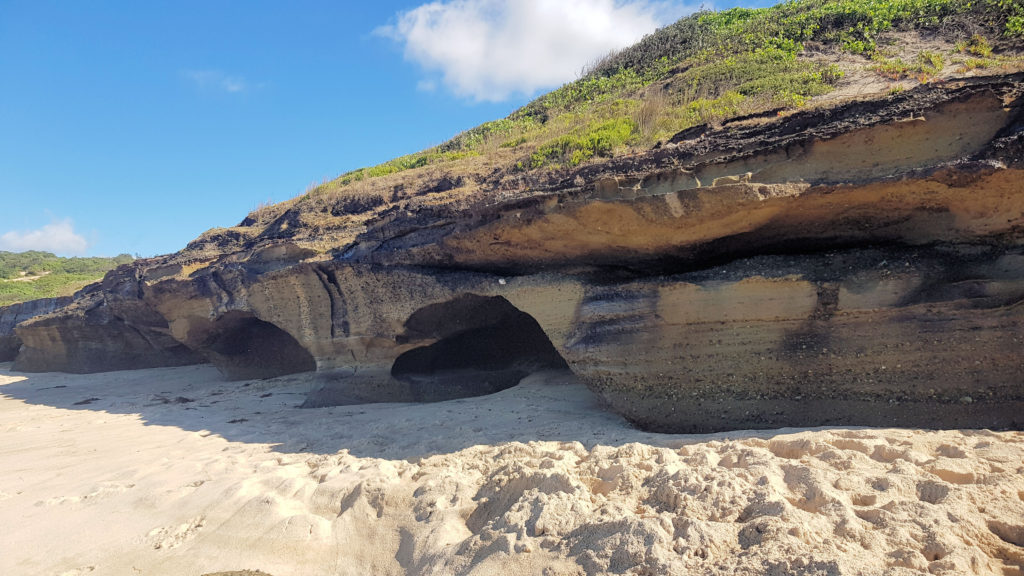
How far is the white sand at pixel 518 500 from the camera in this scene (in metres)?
2.35

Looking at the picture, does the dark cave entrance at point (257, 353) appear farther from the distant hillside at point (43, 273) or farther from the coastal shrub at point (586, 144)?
the distant hillside at point (43, 273)

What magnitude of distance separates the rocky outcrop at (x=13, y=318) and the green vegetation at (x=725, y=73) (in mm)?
8275

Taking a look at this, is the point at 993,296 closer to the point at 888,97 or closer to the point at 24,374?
the point at 888,97

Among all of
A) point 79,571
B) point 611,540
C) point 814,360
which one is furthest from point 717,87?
point 79,571

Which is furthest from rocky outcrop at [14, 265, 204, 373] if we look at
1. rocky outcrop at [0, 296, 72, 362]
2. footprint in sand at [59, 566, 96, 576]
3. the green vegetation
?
footprint in sand at [59, 566, 96, 576]

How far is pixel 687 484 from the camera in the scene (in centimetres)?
292

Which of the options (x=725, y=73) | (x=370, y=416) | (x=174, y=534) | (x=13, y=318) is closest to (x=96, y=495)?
(x=174, y=534)

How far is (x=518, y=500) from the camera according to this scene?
3223mm

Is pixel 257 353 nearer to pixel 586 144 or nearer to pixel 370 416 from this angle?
pixel 370 416

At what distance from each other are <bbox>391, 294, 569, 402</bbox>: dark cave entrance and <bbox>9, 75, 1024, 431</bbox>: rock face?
12 cm

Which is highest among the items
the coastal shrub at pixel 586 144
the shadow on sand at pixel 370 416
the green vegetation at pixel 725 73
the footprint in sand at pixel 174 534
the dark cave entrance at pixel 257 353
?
the green vegetation at pixel 725 73

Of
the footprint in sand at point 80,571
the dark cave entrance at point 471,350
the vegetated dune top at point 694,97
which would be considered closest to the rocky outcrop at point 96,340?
the vegetated dune top at point 694,97

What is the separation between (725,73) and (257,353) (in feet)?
28.6

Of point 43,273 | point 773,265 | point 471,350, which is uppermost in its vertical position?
point 43,273
